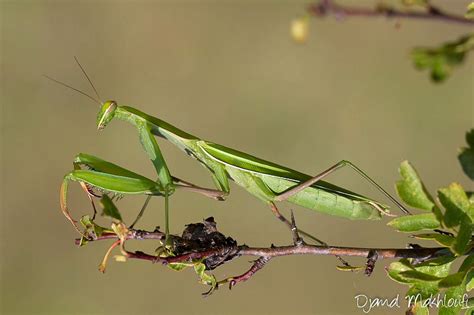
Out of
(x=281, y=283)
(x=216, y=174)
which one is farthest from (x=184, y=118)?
(x=216, y=174)

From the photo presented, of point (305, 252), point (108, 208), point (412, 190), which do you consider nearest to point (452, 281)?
point (412, 190)

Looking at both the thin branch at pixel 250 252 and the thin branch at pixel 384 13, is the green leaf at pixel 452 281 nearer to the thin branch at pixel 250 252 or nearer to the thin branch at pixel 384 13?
the thin branch at pixel 250 252

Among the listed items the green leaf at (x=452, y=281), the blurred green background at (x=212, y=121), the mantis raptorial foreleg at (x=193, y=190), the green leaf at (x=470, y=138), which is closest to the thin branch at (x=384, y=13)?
the green leaf at (x=470, y=138)

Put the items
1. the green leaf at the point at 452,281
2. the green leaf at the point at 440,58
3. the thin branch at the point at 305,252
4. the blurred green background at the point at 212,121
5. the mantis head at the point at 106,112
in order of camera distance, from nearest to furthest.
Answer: the green leaf at the point at 452,281 → the thin branch at the point at 305,252 → the green leaf at the point at 440,58 → the mantis head at the point at 106,112 → the blurred green background at the point at 212,121

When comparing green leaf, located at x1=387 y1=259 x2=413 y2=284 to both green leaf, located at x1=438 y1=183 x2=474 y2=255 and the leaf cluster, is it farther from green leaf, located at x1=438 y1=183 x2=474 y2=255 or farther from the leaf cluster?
green leaf, located at x1=438 y1=183 x2=474 y2=255

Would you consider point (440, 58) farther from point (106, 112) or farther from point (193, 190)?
point (106, 112)
